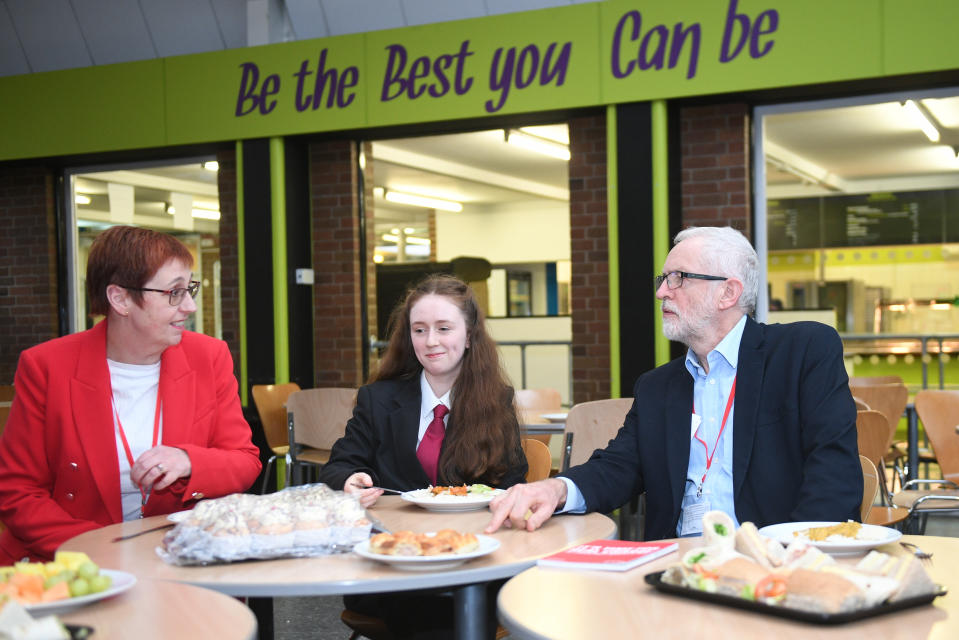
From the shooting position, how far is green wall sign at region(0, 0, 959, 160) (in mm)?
5160

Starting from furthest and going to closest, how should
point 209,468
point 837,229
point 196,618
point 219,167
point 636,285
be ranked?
point 837,229, point 219,167, point 636,285, point 209,468, point 196,618

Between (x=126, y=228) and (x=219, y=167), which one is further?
(x=219, y=167)

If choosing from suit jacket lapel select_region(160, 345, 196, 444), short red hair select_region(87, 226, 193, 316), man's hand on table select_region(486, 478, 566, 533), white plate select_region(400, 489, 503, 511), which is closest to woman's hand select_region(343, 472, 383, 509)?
white plate select_region(400, 489, 503, 511)

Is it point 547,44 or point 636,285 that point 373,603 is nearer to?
point 636,285

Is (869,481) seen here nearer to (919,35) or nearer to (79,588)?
(79,588)

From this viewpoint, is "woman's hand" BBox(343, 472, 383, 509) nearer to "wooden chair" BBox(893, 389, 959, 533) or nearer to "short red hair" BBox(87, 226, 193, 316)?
"short red hair" BBox(87, 226, 193, 316)

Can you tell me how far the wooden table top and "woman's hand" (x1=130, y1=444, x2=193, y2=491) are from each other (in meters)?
0.10

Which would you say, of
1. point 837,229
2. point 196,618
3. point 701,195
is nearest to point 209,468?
point 196,618

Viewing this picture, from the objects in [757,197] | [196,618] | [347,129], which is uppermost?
[347,129]

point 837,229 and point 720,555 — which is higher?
point 837,229

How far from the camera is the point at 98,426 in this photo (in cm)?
232

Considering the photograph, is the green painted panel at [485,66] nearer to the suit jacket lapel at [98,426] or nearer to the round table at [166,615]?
the suit jacket lapel at [98,426]

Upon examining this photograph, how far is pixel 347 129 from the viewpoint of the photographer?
6422mm

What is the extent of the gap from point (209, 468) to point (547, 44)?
4159 millimetres
